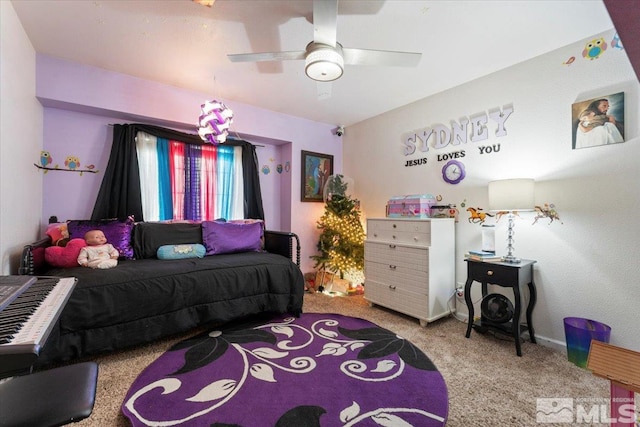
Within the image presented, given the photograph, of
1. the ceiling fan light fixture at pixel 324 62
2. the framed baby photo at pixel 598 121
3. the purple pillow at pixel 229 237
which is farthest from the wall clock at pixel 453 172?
the purple pillow at pixel 229 237

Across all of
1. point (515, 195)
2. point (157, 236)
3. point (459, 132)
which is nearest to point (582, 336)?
point (515, 195)

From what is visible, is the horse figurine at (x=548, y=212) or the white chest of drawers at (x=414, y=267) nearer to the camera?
the horse figurine at (x=548, y=212)

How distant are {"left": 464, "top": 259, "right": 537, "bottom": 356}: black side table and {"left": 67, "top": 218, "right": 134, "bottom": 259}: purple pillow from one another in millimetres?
2968

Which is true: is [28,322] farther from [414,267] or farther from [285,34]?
[414,267]

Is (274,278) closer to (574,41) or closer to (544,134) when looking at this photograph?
(544,134)

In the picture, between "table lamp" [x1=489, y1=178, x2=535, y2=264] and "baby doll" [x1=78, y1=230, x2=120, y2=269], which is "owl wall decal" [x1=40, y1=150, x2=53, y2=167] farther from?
"table lamp" [x1=489, y1=178, x2=535, y2=264]

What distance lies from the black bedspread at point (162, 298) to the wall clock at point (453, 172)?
70.0 inches

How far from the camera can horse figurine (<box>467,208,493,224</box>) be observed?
2451 mm

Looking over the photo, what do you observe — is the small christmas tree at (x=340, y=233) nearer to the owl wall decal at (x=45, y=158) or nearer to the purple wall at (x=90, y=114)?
the purple wall at (x=90, y=114)

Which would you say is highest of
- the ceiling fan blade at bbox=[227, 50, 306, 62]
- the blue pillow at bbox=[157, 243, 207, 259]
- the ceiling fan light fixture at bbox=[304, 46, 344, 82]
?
the ceiling fan blade at bbox=[227, 50, 306, 62]

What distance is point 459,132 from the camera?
267 centimetres

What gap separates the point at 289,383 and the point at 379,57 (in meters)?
2.10

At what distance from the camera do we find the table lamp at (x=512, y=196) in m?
2.00

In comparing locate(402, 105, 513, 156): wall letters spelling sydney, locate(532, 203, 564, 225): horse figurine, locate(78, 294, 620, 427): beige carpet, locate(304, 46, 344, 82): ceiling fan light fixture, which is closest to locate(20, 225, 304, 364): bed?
locate(78, 294, 620, 427): beige carpet
